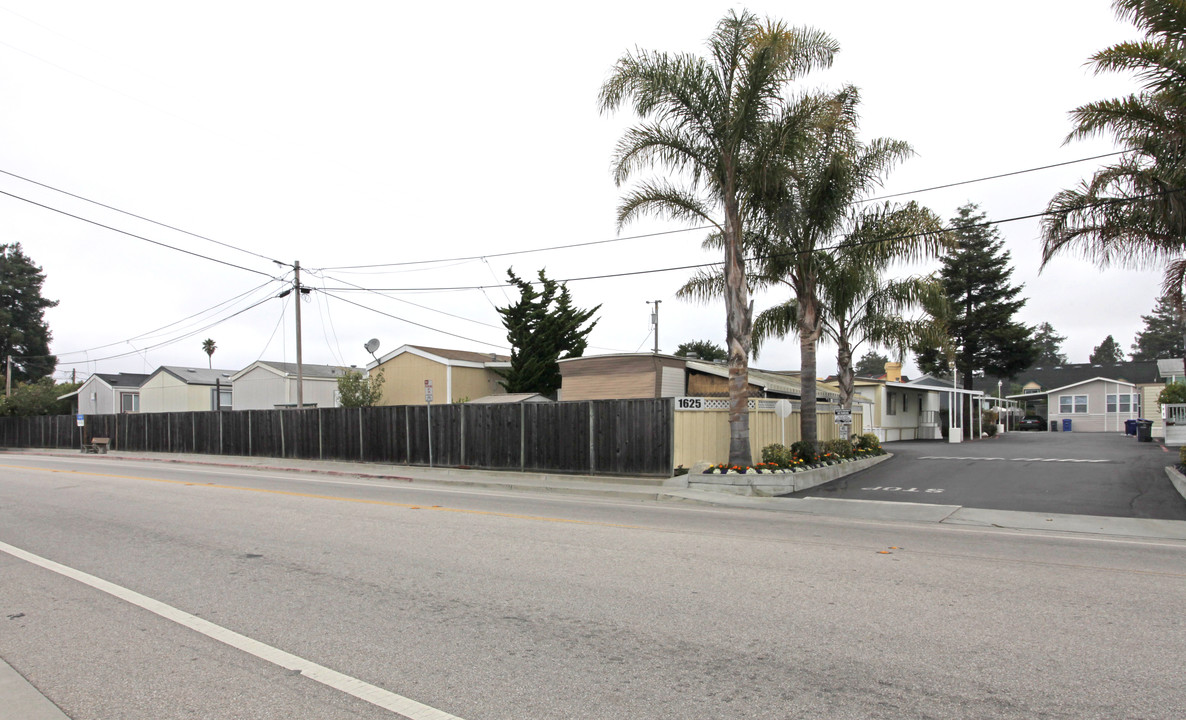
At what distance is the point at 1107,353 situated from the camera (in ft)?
383

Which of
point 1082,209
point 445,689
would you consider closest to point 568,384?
point 1082,209

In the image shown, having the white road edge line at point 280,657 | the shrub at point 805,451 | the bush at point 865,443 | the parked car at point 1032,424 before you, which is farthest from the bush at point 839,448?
the parked car at point 1032,424

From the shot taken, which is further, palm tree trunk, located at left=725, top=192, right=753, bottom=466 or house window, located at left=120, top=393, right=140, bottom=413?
house window, located at left=120, top=393, right=140, bottom=413

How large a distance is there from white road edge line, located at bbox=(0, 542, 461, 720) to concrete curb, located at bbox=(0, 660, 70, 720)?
1112 millimetres

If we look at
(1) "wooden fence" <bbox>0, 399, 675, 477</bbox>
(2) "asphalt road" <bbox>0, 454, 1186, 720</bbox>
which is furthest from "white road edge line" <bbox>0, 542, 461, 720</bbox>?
(1) "wooden fence" <bbox>0, 399, 675, 477</bbox>

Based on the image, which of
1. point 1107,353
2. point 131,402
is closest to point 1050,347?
point 1107,353

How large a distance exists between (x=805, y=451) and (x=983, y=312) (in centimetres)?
3783

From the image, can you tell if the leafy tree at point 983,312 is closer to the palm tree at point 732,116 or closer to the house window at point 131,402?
the palm tree at point 732,116

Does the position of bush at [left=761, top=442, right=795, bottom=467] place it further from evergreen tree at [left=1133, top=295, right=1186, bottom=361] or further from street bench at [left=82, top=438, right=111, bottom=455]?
evergreen tree at [left=1133, top=295, right=1186, bottom=361]

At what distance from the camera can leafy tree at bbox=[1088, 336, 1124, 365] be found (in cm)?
11631

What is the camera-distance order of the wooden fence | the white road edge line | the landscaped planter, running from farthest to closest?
the wooden fence
the landscaped planter
the white road edge line

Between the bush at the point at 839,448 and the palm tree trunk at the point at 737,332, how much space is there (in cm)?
421

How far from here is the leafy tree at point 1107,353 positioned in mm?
116312

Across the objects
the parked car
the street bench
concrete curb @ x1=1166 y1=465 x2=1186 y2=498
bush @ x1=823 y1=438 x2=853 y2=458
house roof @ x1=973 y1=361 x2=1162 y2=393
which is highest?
house roof @ x1=973 y1=361 x2=1162 y2=393
